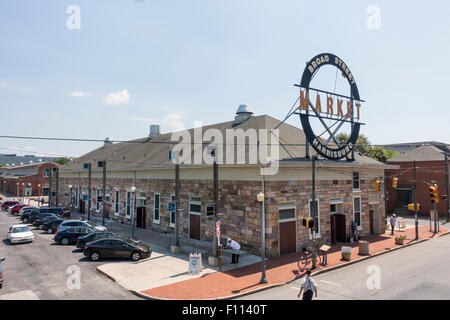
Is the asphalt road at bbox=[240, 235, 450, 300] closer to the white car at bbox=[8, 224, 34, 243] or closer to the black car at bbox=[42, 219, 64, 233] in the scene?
the white car at bbox=[8, 224, 34, 243]

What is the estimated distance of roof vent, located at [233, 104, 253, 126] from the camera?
28.2 m

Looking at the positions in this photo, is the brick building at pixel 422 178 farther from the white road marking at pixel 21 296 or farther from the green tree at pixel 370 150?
the white road marking at pixel 21 296

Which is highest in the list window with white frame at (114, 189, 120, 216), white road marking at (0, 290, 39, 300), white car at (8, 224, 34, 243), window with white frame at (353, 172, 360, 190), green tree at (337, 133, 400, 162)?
green tree at (337, 133, 400, 162)

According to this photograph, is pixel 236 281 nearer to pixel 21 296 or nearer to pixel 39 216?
pixel 21 296

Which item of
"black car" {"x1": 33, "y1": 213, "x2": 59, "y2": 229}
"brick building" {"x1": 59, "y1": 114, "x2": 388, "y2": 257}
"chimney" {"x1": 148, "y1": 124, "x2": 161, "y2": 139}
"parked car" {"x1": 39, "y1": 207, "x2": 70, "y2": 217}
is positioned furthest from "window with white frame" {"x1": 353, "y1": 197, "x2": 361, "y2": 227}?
"parked car" {"x1": 39, "y1": 207, "x2": 70, "y2": 217}

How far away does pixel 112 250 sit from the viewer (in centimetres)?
1861

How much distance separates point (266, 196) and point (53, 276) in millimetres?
12208

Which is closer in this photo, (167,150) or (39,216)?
(167,150)
